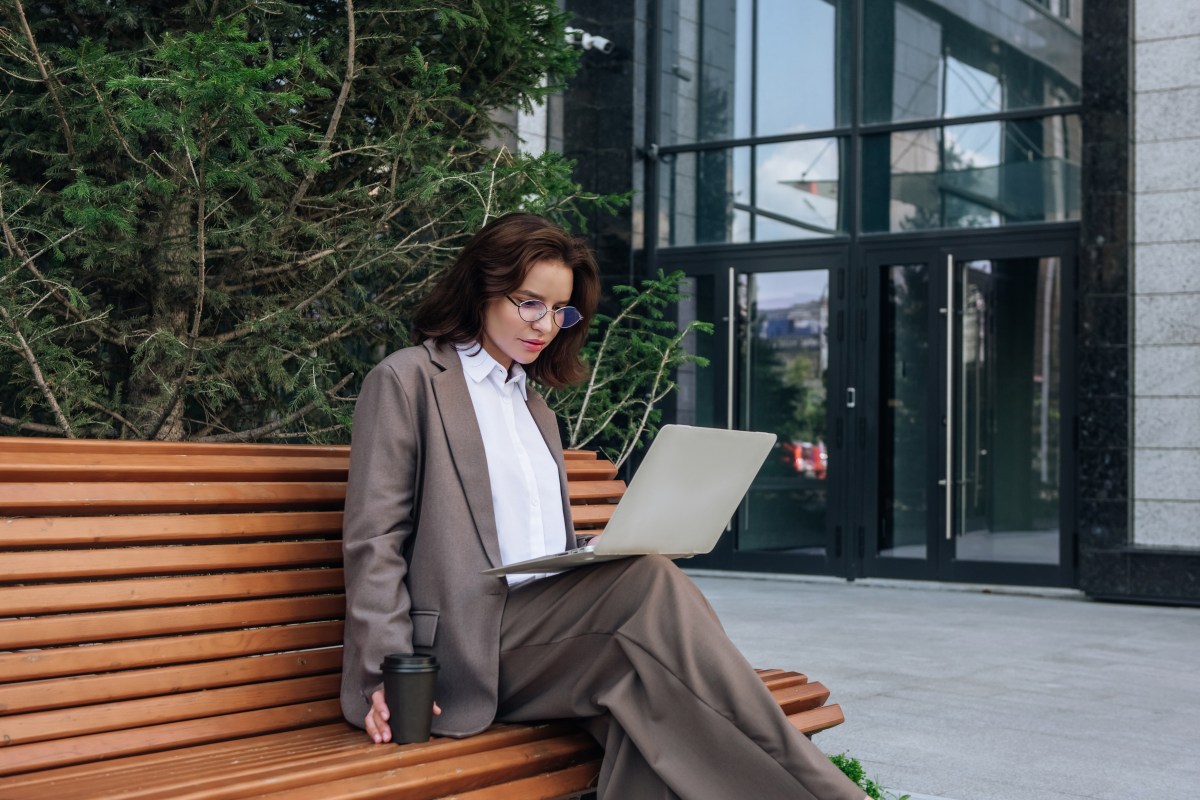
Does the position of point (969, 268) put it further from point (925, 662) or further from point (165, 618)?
point (165, 618)

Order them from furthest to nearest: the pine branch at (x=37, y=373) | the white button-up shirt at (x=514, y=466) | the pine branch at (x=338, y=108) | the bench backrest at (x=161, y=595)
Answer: the pine branch at (x=338, y=108), the pine branch at (x=37, y=373), the white button-up shirt at (x=514, y=466), the bench backrest at (x=161, y=595)

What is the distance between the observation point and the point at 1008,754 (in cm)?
501

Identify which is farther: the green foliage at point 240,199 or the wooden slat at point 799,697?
the green foliage at point 240,199

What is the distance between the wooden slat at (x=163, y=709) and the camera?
8.38ft

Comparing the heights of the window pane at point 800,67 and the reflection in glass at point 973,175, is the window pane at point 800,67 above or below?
above

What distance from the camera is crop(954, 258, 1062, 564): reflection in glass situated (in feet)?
35.7

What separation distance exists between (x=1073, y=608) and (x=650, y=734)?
783cm

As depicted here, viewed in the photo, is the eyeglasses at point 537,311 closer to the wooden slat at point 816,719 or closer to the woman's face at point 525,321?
the woman's face at point 525,321

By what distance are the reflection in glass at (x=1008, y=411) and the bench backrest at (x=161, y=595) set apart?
27.8 ft

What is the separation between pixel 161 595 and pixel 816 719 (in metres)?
1.59

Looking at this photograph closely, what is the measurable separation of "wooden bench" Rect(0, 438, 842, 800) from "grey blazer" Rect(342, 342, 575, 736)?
0.46 feet

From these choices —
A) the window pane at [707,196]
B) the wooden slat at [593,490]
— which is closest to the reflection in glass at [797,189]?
the window pane at [707,196]

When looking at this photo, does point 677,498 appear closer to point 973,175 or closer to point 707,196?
point 973,175

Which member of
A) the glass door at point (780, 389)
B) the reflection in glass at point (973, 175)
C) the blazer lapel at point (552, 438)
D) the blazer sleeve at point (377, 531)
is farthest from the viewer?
the glass door at point (780, 389)
